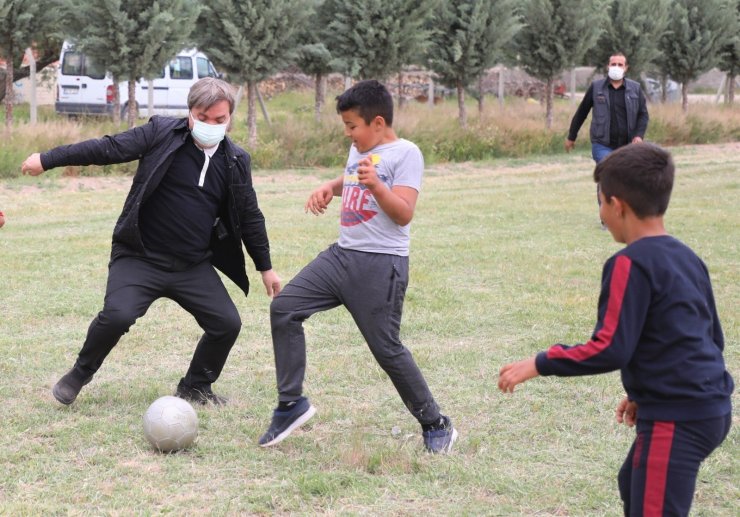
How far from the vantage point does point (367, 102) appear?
4734 millimetres

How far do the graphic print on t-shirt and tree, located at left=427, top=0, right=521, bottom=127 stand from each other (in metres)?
18.0

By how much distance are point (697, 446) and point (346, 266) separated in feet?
6.80

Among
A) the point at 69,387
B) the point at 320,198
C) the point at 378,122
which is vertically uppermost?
the point at 378,122

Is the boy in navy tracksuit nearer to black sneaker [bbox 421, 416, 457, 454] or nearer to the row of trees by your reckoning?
black sneaker [bbox 421, 416, 457, 454]

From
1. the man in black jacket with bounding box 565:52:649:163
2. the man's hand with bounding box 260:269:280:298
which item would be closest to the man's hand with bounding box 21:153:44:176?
the man's hand with bounding box 260:269:280:298

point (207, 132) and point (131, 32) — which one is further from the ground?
point (131, 32)

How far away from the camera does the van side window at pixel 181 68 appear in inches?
1012

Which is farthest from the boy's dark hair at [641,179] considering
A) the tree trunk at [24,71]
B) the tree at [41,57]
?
the tree trunk at [24,71]

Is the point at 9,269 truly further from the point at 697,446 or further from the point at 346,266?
the point at 697,446

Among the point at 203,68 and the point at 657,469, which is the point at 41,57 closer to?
the point at 203,68

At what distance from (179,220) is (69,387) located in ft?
3.65

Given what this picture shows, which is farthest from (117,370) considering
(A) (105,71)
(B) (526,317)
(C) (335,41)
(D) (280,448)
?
(C) (335,41)

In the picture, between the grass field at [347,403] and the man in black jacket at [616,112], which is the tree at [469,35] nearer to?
the man in black jacket at [616,112]

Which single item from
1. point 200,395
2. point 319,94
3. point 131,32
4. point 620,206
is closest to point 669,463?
point 620,206
